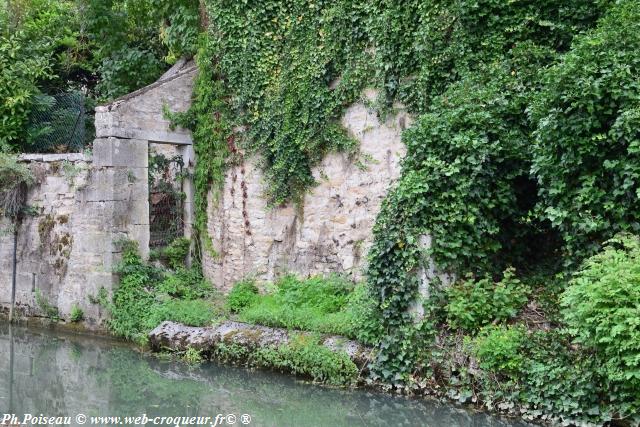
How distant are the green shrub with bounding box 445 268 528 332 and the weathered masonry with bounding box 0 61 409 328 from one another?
8.07ft

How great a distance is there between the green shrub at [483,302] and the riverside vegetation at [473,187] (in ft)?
0.07

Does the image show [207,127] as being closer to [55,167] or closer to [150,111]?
[150,111]

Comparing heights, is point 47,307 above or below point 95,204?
below

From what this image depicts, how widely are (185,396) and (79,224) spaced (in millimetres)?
5346

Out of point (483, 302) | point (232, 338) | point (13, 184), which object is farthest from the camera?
point (13, 184)

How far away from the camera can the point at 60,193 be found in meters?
13.5

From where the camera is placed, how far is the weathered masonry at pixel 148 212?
1116 centimetres

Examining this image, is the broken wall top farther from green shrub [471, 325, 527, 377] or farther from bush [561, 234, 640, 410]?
bush [561, 234, 640, 410]

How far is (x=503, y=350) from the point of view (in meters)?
7.93

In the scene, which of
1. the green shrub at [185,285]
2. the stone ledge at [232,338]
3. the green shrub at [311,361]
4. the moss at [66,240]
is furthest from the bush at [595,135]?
the moss at [66,240]

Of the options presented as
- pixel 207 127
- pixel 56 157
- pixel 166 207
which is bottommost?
pixel 166 207

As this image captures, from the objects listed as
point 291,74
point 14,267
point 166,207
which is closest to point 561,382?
point 291,74

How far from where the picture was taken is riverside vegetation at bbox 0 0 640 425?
762 cm

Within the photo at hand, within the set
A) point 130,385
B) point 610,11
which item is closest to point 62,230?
point 130,385
